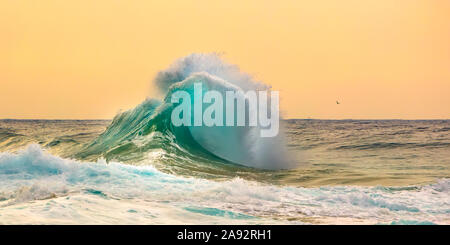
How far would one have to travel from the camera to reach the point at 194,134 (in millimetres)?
16359

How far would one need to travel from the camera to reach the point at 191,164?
1314cm

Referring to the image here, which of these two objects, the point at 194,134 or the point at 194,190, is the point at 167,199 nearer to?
the point at 194,190

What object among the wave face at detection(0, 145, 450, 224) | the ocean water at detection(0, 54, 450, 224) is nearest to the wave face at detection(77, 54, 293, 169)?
the ocean water at detection(0, 54, 450, 224)

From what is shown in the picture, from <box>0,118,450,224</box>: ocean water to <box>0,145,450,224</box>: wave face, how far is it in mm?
17

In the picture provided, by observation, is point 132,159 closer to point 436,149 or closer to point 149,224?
point 149,224

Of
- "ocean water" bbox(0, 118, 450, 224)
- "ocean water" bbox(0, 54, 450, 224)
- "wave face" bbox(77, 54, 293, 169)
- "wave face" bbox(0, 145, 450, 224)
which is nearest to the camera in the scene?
"wave face" bbox(0, 145, 450, 224)

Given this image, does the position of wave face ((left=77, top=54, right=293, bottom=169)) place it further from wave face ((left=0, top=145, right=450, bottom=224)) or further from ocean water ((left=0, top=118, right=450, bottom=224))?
wave face ((left=0, top=145, right=450, bottom=224))

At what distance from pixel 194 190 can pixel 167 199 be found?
3.32 feet

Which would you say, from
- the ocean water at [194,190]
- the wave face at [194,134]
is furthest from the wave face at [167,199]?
the wave face at [194,134]

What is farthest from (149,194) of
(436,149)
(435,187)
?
(436,149)

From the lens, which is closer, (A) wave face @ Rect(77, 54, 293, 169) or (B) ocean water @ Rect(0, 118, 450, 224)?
(B) ocean water @ Rect(0, 118, 450, 224)

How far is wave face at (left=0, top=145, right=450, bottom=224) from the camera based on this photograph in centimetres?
661

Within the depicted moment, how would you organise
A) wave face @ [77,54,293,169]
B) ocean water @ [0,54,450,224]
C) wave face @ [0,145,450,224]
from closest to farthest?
wave face @ [0,145,450,224]
ocean water @ [0,54,450,224]
wave face @ [77,54,293,169]
